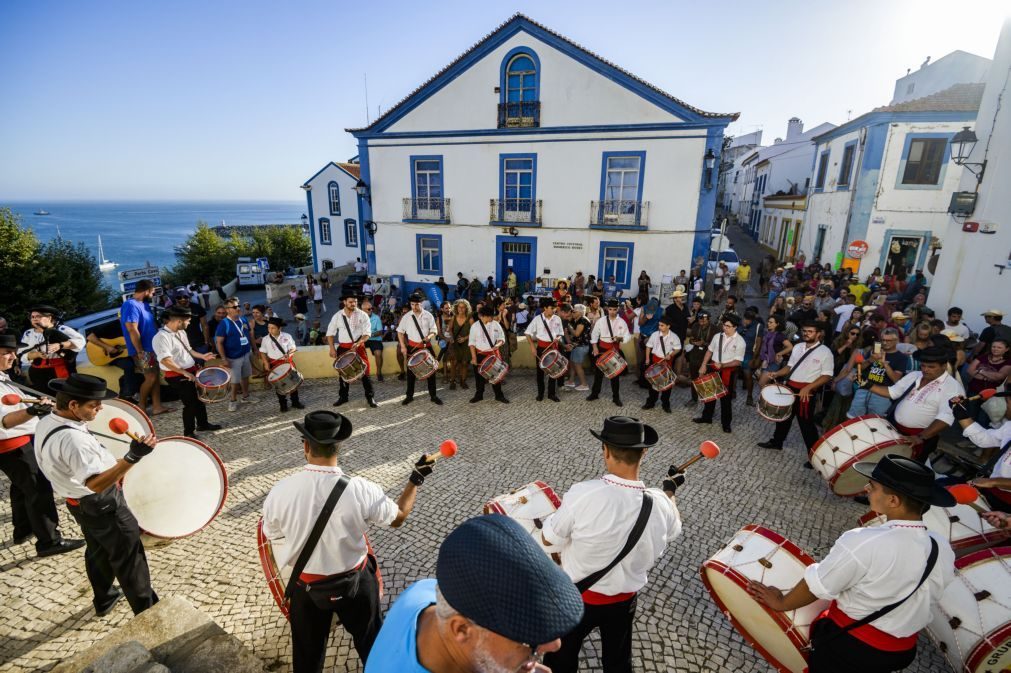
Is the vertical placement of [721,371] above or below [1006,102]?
below

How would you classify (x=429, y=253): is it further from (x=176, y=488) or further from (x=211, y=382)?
(x=176, y=488)

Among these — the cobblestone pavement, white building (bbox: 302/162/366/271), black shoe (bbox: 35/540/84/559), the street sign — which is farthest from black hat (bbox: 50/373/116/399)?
the street sign

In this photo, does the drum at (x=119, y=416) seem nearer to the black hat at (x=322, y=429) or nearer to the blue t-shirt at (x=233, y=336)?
the black hat at (x=322, y=429)

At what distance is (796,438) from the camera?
741 centimetres

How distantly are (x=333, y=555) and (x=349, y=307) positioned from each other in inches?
222

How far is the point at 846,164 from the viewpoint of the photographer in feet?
60.7

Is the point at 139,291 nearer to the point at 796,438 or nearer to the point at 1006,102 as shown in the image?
the point at 796,438

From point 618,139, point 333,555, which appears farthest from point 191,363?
point 618,139

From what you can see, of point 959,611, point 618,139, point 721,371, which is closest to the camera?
point 959,611

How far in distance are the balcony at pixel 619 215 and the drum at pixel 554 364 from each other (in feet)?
34.5

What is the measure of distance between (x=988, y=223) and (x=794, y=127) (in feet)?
99.0

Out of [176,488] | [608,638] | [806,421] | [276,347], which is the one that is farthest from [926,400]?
[276,347]

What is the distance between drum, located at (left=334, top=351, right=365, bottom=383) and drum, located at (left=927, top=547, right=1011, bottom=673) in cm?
735

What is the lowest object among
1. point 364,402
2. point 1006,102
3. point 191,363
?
point 364,402
